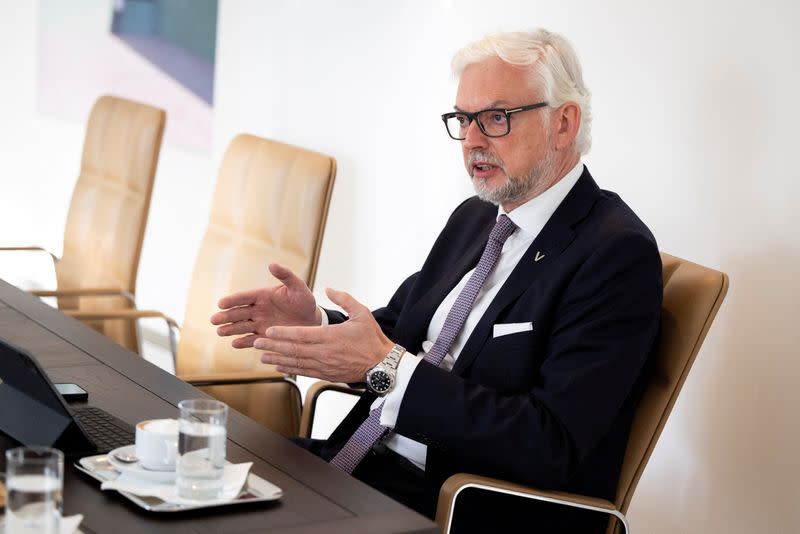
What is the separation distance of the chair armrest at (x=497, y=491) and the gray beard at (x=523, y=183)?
0.60 m

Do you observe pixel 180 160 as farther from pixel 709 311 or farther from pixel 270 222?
pixel 709 311

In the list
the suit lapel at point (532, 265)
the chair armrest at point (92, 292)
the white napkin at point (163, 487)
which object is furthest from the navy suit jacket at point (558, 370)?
the chair armrest at point (92, 292)

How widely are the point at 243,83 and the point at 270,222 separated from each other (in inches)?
53.1

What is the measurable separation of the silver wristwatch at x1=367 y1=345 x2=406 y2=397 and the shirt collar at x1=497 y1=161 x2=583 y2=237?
0.45 meters

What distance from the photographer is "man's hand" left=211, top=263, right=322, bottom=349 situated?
87.8 inches

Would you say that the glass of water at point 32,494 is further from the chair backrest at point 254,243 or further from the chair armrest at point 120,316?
the chair armrest at point 120,316

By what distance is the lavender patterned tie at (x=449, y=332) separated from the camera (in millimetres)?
2271

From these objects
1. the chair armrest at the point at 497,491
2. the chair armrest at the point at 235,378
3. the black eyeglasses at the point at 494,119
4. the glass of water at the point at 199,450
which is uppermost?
the black eyeglasses at the point at 494,119

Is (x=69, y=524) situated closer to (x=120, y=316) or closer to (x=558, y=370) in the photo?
(x=558, y=370)

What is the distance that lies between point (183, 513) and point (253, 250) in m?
1.68

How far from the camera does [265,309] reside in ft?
7.50

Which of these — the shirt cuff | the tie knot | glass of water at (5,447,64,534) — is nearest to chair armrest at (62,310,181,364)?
the tie knot

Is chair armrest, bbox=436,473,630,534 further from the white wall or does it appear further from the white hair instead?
the white hair

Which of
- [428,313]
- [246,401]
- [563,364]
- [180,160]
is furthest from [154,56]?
[563,364]
